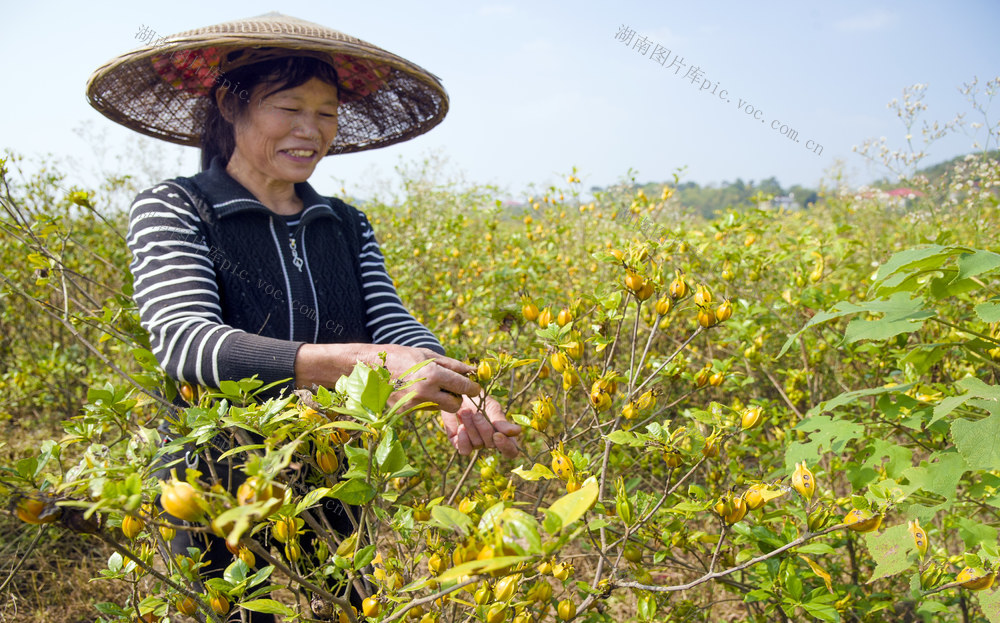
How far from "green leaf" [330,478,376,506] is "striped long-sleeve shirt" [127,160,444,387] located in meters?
0.46

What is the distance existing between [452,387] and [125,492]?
462 millimetres

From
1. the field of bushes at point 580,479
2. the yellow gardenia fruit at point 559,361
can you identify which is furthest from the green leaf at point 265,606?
the yellow gardenia fruit at point 559,361

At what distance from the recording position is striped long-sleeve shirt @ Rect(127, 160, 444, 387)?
1.14 metres

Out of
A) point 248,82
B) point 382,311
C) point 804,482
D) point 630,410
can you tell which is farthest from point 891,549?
point 248,82

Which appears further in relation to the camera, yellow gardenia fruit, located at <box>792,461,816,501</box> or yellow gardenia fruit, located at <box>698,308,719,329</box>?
yellow gardenia fruit, located at <box>698,308,719,329</box>

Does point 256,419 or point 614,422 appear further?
point 614,422

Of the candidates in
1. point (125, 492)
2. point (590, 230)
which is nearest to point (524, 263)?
point (590, 230)

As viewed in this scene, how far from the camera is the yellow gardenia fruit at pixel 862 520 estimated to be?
762 mm

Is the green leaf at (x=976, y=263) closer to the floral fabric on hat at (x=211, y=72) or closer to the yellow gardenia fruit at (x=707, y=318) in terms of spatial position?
the yellow gardenia fruit at (x=707, y=318)

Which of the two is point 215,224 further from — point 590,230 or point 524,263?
point 590,230

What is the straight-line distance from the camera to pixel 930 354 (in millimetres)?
1249

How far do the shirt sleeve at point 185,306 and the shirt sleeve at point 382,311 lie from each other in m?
0.42

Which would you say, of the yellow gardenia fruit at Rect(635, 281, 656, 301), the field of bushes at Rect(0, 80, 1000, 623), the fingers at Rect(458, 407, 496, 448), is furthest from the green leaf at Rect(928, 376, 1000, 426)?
the fingers at Rect(458, 407, 496, 448)

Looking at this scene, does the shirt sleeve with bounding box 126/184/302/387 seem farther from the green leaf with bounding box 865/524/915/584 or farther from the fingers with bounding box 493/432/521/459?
the green leaf with bounding box 865/524/915/584
